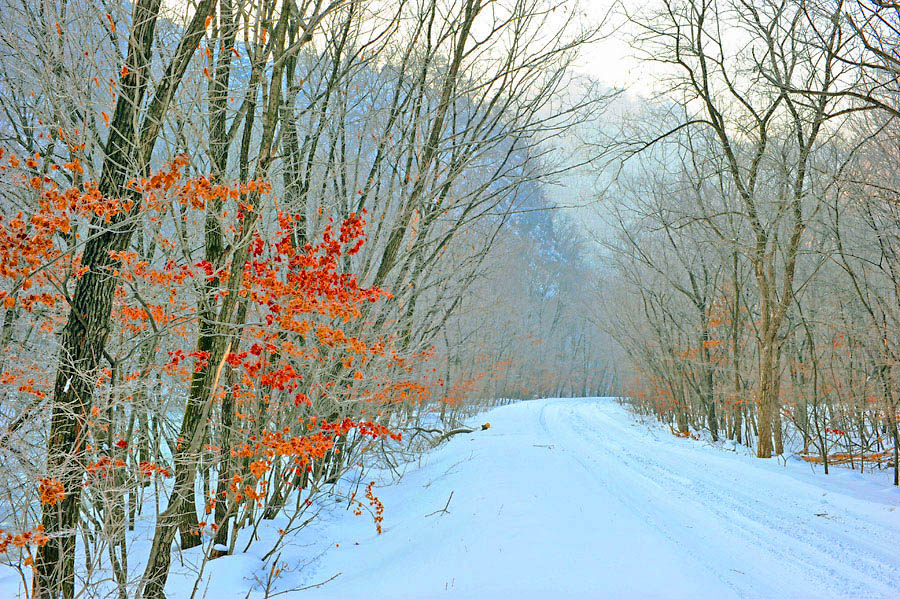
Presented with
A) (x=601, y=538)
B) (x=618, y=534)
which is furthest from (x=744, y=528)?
(x=601, y=538)

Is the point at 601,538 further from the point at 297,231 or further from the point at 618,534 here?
the point at 297,231

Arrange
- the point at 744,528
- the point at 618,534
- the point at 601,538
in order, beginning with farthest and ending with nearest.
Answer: the point at 744,528, the point at 618,534, the point at 601,538

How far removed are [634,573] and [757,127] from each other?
9.38 metres

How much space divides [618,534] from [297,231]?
15.9 feet

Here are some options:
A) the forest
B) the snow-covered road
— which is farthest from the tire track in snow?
the forest

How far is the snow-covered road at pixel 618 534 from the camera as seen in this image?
4.10 meters

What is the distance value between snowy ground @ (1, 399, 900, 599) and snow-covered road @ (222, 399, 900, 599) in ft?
0.06

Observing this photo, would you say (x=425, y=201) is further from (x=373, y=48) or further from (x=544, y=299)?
(x=544, y=299)

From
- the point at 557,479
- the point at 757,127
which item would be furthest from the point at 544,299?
the point at 557,479

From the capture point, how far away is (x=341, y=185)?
7.76 m

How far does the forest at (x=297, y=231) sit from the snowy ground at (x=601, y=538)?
0.55 metres

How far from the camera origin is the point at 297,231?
6.68 m

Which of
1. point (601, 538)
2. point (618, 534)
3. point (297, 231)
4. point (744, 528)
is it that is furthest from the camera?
point (297, 231)

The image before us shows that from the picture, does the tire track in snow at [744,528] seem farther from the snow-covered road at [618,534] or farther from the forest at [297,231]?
the forest at [297,231]
